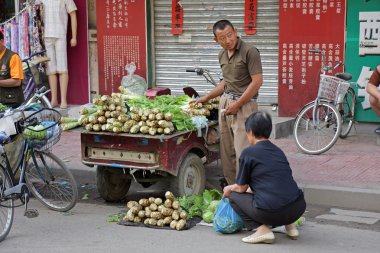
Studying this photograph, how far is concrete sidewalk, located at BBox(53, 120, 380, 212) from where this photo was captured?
24.7ft

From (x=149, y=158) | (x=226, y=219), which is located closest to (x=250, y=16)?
(x=149, y=158)

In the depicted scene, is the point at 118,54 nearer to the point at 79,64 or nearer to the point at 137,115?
the point at 79,64

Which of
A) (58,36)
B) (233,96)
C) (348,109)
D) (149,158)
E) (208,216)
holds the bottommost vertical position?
(208,216)

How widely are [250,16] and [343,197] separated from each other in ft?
15.3

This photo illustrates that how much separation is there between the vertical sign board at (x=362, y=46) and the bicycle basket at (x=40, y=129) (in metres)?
5.09

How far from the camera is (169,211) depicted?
265 inches

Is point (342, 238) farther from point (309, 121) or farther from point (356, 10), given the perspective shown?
point (356, 10)

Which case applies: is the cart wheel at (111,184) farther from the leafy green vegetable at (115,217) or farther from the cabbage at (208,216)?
the cabbage at (208,216)

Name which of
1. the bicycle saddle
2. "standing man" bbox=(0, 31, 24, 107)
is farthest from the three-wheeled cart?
the bicycle saddle

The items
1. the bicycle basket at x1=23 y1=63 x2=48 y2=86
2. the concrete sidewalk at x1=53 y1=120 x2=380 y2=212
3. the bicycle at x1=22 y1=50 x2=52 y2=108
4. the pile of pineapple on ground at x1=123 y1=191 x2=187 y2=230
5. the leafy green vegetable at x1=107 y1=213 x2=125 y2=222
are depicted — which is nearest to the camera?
the pile of pineapple on ground at x1=123 y1=191 x2=187 y2=230

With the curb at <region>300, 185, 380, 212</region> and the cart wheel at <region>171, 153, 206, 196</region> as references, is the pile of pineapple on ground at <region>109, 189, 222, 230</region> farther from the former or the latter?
the curb at <region>300, 185, 380, 212</region>

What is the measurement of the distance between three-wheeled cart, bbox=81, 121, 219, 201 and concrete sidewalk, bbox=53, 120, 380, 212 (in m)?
0.82

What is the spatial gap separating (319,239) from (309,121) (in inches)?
140

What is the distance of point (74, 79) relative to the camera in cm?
1287
